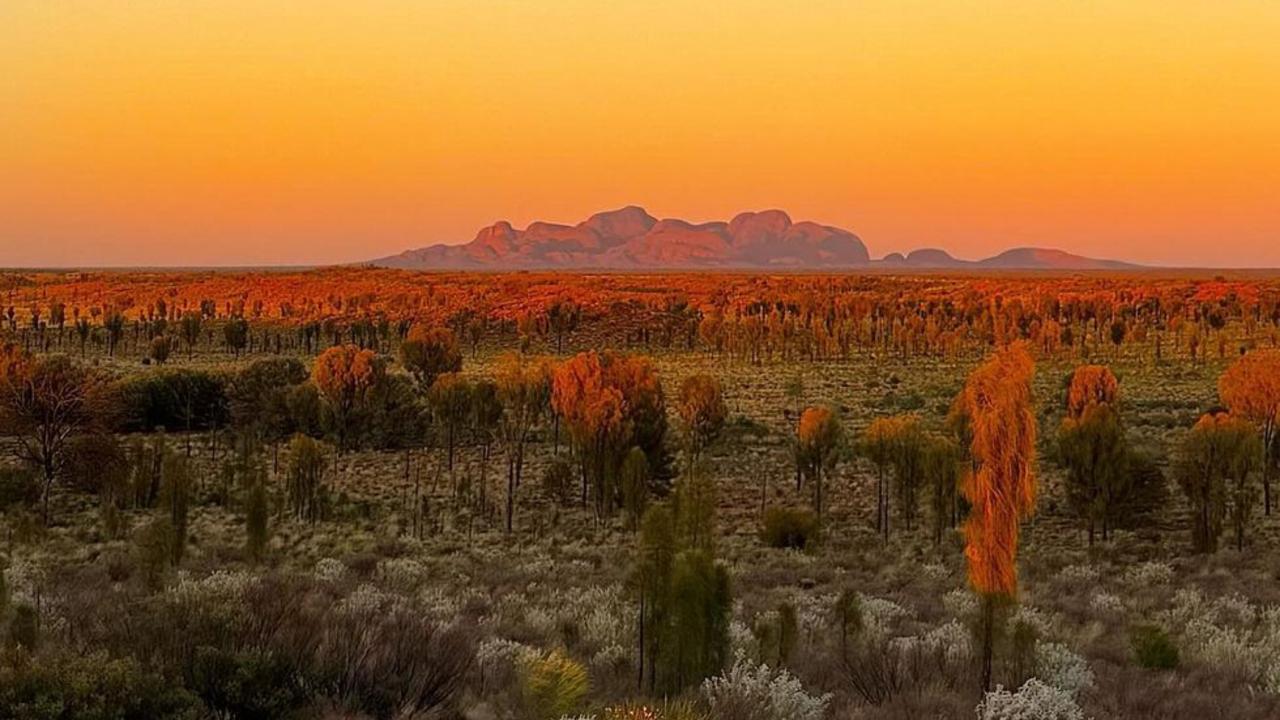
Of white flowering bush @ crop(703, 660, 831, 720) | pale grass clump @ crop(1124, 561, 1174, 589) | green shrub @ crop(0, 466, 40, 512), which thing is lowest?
green shrub @ crop(0, 466, 40, 512)

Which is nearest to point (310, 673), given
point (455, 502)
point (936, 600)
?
point (936, 600)

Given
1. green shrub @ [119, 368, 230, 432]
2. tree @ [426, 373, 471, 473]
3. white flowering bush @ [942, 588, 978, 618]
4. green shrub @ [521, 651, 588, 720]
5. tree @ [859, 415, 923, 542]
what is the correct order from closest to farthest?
green shrub @ [521, 651, 588, 720], white flowering bush @ [942, 588, 978, 618], tree @ [859, 415, 923, 542], tree @ [426, 373, 471, 473], green shrub @ [119, 368, 230, 432]

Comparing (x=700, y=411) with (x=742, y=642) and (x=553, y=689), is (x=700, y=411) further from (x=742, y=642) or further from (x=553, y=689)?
(x=553, y=689)

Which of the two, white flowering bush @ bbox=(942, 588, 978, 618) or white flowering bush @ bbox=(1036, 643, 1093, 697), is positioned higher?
white flowering bush @ bbox=(1036, 643, 1093, 697)

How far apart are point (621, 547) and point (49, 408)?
19.9 meters

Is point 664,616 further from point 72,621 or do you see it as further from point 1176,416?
point 1176,416

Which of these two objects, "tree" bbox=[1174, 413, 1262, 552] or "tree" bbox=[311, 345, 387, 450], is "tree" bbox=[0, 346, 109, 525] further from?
"tree" bbox=[1174, 413, 1262, 552]

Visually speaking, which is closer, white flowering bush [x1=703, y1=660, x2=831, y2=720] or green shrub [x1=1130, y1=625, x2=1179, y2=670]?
white flowering bush [x1=703, y1=660, x2=831, y2=720]

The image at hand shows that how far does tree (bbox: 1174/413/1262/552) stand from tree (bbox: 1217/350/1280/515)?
557 centimetres

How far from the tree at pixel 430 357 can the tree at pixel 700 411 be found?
23.4 metres

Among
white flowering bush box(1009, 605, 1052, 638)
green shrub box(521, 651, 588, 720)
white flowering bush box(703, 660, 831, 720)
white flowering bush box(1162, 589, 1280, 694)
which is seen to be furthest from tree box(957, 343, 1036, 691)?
white flowering bush box(1009, 605, 1052, 638)

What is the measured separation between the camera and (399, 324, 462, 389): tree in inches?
2399

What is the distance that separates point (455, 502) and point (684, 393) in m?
10.8

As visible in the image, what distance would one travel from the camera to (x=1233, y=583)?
66.0 feet
